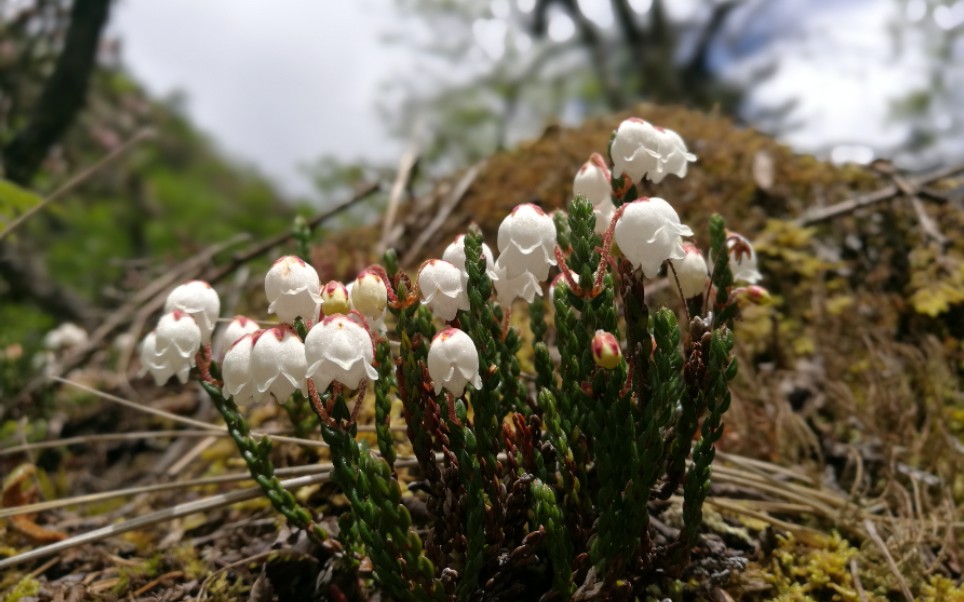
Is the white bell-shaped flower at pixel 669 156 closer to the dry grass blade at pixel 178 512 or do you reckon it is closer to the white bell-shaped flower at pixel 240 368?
the white bell-shaped flower at pixel 240 368

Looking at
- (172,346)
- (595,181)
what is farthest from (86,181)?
(595,181)

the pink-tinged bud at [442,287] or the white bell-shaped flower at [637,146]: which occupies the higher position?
the white bell-shaped flower at [637,146]

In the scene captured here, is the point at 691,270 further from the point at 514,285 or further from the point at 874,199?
the point at 874,199

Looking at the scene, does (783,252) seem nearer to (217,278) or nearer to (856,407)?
(856,407)

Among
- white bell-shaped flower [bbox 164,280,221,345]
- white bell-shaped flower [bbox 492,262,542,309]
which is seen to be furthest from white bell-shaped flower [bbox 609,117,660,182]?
white bell-shaped flower [bbox 164,280,221,345]

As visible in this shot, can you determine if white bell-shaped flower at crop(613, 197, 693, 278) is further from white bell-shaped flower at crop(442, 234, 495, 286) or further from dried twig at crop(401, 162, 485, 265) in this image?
dried twig at crop(401, 162, 485, 265)

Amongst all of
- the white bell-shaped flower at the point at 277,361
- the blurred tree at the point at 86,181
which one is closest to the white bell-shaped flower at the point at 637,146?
the white bell-shaped flower at the point at 277,361
